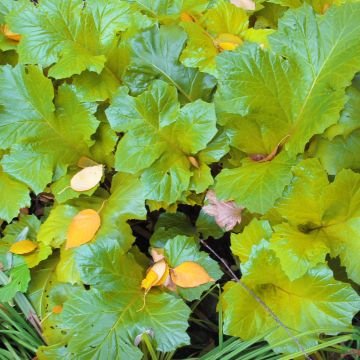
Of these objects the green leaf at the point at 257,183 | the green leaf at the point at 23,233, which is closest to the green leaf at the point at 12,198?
the green leaf at the point at 23,233

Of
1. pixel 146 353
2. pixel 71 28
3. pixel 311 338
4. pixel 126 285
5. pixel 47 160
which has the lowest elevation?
pixel 146 353

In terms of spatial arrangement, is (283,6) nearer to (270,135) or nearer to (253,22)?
(253,22)

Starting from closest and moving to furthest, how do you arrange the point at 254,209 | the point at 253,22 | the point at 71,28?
the point at 254,209
the point at 71,28
the point at 253,22

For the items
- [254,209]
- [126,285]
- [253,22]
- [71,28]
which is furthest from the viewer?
[253,22]

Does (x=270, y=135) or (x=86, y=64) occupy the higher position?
(x=86, y=64)

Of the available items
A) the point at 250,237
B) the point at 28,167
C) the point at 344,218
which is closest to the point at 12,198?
the point at 28,167

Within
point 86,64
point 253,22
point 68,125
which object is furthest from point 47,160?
point 253,22

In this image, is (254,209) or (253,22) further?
(253,22)
